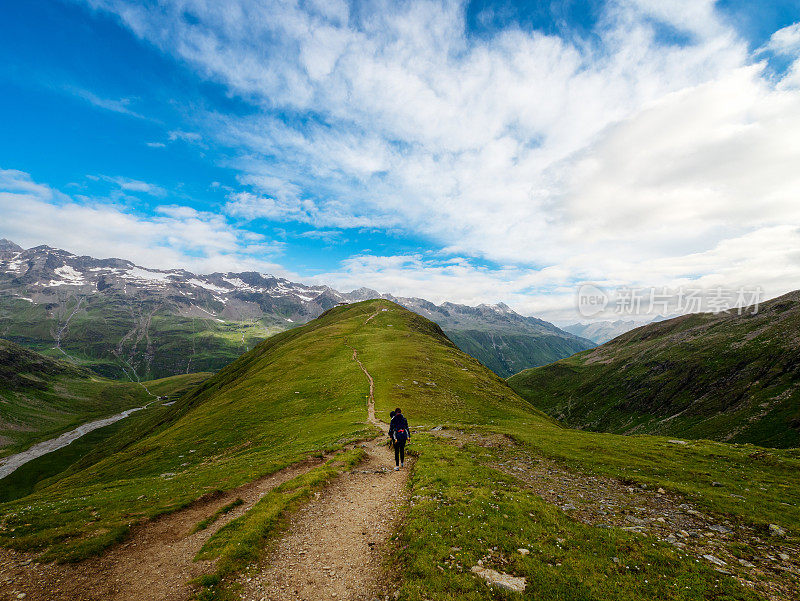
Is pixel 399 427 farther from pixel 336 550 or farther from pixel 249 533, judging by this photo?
pixel 249 533

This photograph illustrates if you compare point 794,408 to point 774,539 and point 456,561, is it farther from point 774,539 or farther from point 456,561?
point 456,561

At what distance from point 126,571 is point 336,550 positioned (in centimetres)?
927

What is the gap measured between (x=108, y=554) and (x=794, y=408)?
128 m

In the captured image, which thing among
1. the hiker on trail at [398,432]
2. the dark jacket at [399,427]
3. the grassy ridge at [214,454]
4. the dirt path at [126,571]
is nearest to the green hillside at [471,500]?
the grassy ridge at [214,454]

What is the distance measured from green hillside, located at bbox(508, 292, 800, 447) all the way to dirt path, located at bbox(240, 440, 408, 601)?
9945 centimetres

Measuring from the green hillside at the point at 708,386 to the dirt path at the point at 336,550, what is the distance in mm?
99445

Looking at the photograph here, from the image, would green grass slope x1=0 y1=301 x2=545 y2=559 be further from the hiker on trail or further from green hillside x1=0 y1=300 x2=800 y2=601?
the hiker on trail

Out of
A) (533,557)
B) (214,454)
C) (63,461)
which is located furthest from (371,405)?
(63,461)

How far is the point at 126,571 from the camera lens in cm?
1416

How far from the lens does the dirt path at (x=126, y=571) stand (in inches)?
489

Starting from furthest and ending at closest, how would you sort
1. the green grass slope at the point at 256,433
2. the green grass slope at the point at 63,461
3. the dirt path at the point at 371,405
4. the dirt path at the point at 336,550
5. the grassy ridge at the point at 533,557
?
the green grass slope at the point at 63,461 → the dirt path at the point at 371,405 → the green grass slope at the point at 256,433 → the dirt path at the point at 336,550 → the grassy ridge at the point at 533,557

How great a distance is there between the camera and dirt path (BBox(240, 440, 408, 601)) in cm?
1205

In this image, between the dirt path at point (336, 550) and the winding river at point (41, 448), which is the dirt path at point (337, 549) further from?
the winding river at point (41, 448)

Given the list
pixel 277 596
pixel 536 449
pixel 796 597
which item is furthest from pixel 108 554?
pixel 536 449
